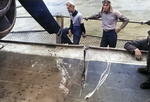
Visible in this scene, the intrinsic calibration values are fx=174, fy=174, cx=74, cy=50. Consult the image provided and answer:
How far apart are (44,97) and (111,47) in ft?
8.90

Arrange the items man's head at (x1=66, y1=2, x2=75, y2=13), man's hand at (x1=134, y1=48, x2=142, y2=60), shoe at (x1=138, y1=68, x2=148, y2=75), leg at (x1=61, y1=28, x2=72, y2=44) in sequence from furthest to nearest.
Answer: leg at (x1=61, y1=28, x2=72, y2=44) → man's head at (x1=66, y1=2, x2=75, y2=13) → man's hand at (x1=134, y1=48, x2=142, y2=60) → shoe at (x1=138, y1=68, x2=148, y2=75)

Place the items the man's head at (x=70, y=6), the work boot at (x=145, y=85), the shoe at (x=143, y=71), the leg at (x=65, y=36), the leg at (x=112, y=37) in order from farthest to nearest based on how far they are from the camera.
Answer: the leg at (x=65, y=36), the man's head at (x=70, y=6), the leg at (x=112, y=37), the shoe at (x=143, y=71), the work boot at (x=145, y=85)

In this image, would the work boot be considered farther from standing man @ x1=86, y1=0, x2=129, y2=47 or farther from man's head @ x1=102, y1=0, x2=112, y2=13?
man's head @ x1=102, y1=0, x2=112, y2=13

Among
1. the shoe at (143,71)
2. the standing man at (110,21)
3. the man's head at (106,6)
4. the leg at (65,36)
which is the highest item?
the man's head at (106,6)

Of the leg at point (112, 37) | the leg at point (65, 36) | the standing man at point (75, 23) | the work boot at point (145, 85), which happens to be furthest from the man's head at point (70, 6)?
the work boot at point (145, 85)

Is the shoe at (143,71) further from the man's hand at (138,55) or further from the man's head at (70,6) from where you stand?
the man's head at (70,6)

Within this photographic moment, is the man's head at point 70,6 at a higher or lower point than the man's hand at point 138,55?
higher

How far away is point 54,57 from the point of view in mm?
Answer: 4680

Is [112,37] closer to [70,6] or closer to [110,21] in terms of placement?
[110,21]

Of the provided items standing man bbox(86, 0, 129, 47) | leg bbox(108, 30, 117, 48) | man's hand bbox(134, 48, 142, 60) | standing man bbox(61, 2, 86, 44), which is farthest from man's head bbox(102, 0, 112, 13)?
man's hand bbox(134, 48, 142, 60)

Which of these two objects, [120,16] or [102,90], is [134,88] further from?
[120,16]

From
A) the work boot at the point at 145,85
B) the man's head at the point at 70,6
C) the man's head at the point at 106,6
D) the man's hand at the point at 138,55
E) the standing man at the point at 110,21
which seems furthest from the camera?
the man's head at the point at 70,6

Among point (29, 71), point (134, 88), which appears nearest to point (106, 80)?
point (134, 88)

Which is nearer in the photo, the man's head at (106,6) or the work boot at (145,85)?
the work boot at (145,85)
